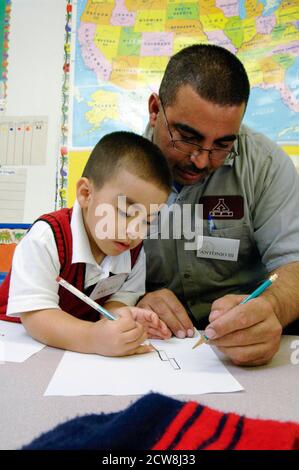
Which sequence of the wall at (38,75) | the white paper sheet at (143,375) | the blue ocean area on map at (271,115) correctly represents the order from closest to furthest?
the white paper sheet at (143,375), the blue ocean area on map at (271,115), the wall at (38,75)

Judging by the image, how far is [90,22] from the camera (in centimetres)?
177

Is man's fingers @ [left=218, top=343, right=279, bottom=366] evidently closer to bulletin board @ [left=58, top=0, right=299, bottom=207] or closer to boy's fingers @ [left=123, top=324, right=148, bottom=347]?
boy's fingers @ [left=123, top=324, right=148, bottom=347]

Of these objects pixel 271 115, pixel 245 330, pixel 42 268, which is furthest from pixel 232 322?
pixel 271 115

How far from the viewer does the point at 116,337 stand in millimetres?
618

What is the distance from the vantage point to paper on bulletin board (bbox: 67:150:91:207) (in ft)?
5.67

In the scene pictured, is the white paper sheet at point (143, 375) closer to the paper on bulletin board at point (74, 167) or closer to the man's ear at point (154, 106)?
the man's ear at point (154, 106)

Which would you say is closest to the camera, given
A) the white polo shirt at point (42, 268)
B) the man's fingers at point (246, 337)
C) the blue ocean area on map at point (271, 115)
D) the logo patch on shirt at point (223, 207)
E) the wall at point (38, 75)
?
the man's fingers at point (246, 337)

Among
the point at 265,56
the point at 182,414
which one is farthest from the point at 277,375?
the point at 265,56

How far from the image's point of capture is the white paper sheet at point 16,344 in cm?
62

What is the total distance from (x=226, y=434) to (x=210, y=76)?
757 mm

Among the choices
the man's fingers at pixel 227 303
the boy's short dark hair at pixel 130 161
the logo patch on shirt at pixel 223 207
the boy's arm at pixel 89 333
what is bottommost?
the boy's arm at pixel 89 333

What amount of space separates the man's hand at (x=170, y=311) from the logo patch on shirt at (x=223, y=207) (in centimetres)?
33

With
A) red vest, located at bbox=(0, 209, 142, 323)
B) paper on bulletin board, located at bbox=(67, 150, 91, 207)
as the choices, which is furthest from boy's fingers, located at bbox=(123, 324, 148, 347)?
paper on bulletin board, located at bbox=(67, 150, 91, 207)

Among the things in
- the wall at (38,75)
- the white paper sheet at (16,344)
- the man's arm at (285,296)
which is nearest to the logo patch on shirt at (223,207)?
the man's arm at (285,296)
